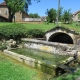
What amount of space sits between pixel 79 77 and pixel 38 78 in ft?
6.87

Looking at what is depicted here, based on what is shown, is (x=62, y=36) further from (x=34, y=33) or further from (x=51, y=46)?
(x=51, y=46)

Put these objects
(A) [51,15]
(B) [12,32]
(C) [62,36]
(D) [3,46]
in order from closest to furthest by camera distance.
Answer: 1. (D) [3,46]
2. (B) [12,32]
3. (C) [62,36]
4. (A) [51,15]

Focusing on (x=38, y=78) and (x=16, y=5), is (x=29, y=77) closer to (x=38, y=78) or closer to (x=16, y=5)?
(x=38, y=78)

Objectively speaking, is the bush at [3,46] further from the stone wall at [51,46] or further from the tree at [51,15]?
the tree at [51,15]

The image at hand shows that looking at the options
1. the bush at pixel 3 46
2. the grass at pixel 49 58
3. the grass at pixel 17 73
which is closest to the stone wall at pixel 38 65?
the grass at pixel 17 73

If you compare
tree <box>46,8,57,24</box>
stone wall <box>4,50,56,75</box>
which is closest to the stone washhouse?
stone wall <box>4,50,56,75</box>

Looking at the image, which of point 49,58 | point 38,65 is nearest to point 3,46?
point 49,58

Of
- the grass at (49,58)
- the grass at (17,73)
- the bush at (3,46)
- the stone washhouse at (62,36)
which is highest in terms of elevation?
the stone washhouse at (62,36)

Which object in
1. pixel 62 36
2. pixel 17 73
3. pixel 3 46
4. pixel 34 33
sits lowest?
pixel 17 73

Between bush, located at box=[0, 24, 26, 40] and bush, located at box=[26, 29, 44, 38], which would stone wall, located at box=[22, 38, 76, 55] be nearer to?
bush, located at box=[0, 24, 26, 40]

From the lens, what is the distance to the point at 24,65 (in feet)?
33.8

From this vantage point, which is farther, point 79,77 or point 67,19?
point 67,19

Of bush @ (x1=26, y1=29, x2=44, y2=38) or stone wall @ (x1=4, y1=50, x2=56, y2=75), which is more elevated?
bush @ (x1=26, y1=29, x2=44, y2=38)

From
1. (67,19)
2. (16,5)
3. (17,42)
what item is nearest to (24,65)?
(17,42)
